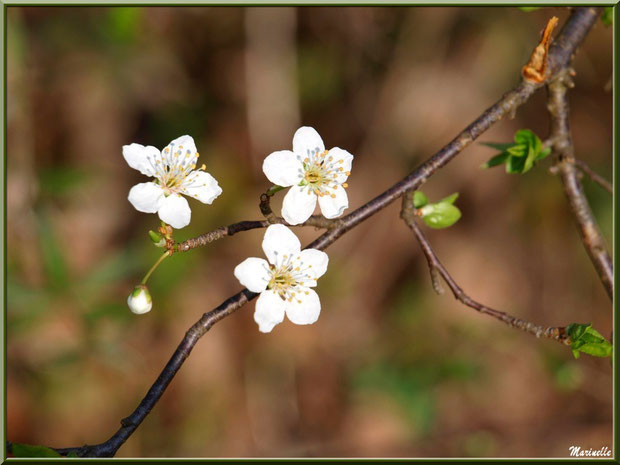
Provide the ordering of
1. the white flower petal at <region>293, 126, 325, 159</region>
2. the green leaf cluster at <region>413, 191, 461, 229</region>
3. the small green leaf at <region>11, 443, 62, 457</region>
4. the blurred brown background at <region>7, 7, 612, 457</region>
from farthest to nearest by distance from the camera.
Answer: the blurred brown background at <region>7, 7, 612, 457</region> → the green leaf cluster at <region>413, 191, 461, 229</region> → the white flower petal at <region>293, 126, 325, 159</region> → the small green leaf at <region>11, 443, 62, 457</region>

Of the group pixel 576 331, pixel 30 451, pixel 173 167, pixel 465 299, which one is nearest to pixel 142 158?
pixel 173 167

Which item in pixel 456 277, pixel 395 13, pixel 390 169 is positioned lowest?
pixel 456 277

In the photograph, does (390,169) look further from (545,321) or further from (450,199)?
(450,199)

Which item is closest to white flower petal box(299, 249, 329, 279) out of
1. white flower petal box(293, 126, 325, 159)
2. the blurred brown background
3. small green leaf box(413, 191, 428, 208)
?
white flower petal box(293, 126, 325, 159)

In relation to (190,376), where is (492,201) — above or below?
above

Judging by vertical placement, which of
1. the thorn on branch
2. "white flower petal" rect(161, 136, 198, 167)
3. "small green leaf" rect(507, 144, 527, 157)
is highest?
the thorn on branch

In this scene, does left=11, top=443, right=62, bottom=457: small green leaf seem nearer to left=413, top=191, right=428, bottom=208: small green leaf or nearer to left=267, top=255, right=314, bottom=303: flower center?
left=267, top=255, right=314, bottom=303: flower center

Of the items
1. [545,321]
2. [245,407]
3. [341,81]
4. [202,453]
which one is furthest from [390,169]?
[202,453]
